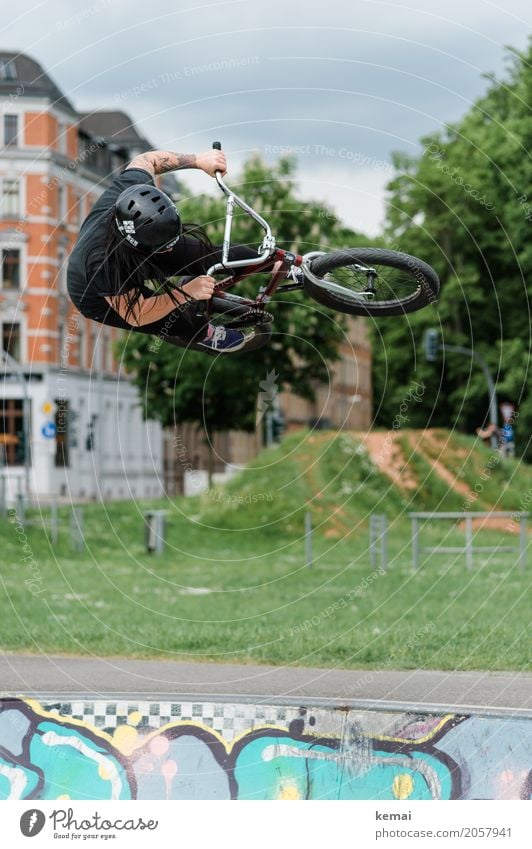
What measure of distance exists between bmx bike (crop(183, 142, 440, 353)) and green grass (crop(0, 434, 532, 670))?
210 inches

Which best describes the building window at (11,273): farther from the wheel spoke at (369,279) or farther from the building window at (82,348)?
the wheel spoke at (369,279)

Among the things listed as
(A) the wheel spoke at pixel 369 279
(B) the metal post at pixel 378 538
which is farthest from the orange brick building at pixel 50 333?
(A) the wheel spoke at pixel 369 279

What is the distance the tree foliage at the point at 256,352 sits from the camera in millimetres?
21000

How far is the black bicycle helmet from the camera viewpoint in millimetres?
7957

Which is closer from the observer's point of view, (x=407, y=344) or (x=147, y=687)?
(x=147, y=687)

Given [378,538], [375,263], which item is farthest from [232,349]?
[378,538]

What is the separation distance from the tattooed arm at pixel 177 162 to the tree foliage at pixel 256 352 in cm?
574

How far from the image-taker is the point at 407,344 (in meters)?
66.2

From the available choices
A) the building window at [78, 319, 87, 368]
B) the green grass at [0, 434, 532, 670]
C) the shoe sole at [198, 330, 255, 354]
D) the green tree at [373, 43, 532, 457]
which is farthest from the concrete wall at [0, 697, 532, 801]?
the building window at [78, 319, 87, 368]

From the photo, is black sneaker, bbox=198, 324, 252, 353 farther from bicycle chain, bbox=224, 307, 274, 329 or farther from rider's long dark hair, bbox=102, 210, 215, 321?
rider's long dark hair, bbox=102, 210, 215, 321
